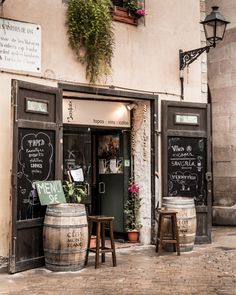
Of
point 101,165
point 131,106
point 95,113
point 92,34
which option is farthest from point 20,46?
point 101,165

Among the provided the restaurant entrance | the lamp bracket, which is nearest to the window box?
the lamp bracket

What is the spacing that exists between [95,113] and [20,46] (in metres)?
1.93

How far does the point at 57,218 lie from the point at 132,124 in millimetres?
2880

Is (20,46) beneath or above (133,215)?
above

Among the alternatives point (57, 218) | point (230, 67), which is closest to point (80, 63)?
point (57, 218)

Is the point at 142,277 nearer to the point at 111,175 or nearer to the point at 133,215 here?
the point at 133,215

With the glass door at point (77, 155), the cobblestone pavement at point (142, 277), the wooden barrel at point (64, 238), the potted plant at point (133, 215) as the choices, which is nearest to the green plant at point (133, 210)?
the potted plant at point (133, 215)

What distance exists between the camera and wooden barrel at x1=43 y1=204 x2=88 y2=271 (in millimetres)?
6418

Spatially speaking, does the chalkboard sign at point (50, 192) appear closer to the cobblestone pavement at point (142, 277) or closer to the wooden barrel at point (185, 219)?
the cobblestone pavement at point (142, 277)

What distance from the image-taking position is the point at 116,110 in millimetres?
8617

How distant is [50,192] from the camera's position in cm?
682

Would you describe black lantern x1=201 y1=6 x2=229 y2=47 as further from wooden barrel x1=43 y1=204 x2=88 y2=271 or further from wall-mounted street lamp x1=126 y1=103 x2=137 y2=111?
wooden barrel x1=43 y1=204 x2=88 y2=271

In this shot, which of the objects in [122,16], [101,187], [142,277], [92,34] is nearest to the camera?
[142,277]

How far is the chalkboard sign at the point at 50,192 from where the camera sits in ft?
22.0
